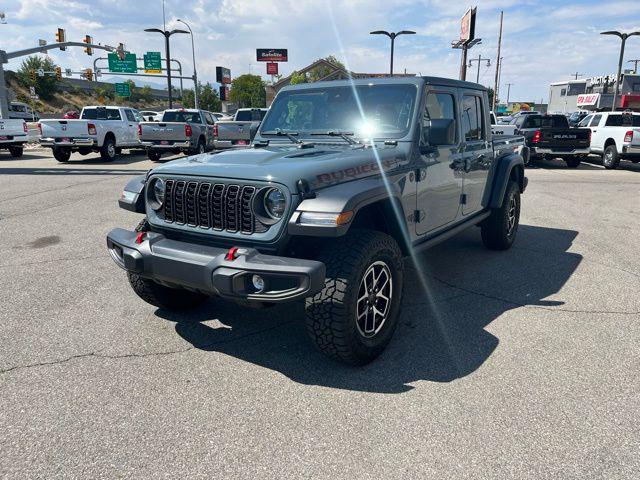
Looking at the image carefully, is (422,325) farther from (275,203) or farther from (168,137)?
(168,137)

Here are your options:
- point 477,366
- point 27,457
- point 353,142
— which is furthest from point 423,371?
point 27,457

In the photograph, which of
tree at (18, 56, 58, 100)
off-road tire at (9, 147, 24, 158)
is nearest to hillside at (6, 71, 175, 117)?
tree at (18, 56, 58, 100)

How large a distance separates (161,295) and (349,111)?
2.18 metres

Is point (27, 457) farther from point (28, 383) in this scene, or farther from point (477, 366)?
point (477, 366)

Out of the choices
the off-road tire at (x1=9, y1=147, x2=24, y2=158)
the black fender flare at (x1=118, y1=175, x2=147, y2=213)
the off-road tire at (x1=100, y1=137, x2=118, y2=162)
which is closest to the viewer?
the black fender flare at (x1=118, y1=175, x2=147, y2=213)

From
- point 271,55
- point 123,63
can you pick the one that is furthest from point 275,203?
point 271,55

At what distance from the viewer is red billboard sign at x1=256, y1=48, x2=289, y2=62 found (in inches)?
2945

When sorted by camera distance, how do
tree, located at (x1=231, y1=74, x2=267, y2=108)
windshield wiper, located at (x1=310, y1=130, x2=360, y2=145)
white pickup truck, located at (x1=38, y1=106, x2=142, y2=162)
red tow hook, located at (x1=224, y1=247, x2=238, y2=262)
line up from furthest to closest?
1. tree, located at (x1=231, y1=74, x2=267, y2=108)
2. white pickup truck, located at (x1=38, y1=106, x2=142, y2=162)
3. windshield wiper, located at (x1=310, y1=130, x2=360, y2=145)
4. red tow hook, located at (x1=224, y1=247, x2=238, y2=262)

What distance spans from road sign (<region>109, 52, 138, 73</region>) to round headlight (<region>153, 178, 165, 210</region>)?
4983cm

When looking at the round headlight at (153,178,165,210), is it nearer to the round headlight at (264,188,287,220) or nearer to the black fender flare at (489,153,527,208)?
the round headlight at (264,188,287,220)

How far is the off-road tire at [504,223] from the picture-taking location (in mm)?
5840

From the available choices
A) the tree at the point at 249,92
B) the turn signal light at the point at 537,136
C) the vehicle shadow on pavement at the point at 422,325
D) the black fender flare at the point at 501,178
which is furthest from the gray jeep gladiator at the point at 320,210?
the tree at the point at 249,92

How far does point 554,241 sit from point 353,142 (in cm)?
414

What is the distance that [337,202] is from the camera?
9.43 feet
